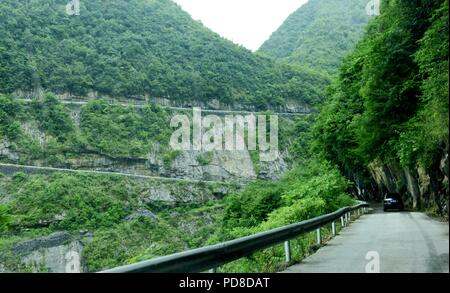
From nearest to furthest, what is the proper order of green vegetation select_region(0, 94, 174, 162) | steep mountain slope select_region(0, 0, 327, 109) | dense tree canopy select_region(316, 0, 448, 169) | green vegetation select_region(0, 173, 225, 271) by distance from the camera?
1. dense tree canopy select_region(316, 0, 448, 169)
2. green vegetation select_region(0, 173, 225, 271)
3. green vegetation select_region(0, 94, 174, 162)
4. steep mountain slope select_region(0, 0, 327, 109)

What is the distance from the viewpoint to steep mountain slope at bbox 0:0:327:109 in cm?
11888

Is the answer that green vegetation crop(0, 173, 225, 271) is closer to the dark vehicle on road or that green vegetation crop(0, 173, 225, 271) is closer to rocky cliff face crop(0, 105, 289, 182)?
rocky cliff face crop(0, 105, 289, 182)


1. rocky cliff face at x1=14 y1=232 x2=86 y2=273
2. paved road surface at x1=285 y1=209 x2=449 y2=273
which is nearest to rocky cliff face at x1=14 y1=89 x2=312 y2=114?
rocky cliff face at x1=14 y1=232 x2=86 y2=273

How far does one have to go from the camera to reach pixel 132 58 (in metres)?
141

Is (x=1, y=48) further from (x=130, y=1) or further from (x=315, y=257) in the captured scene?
(x=315, y=257)

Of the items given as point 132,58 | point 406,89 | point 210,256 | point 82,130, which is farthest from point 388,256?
point 132,58

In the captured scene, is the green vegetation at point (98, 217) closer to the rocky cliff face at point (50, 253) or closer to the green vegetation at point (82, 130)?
the rocky cliff face at point (50, 253)

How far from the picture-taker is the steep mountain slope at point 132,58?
390 ft

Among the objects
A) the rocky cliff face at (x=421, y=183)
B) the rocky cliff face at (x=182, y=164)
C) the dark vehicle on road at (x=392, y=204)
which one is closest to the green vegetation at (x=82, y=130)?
the rocky cliff face at (x=182, y=164)

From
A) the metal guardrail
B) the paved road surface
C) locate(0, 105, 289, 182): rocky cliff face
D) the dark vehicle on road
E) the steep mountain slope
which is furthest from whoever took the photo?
the steep mountain slope

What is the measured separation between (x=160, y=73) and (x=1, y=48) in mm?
43649

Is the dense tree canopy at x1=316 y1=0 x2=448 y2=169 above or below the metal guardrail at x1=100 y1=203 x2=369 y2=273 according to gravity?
above

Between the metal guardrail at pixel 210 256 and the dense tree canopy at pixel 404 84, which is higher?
the dense tree canopy at pixel 404 84

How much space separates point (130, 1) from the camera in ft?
557
